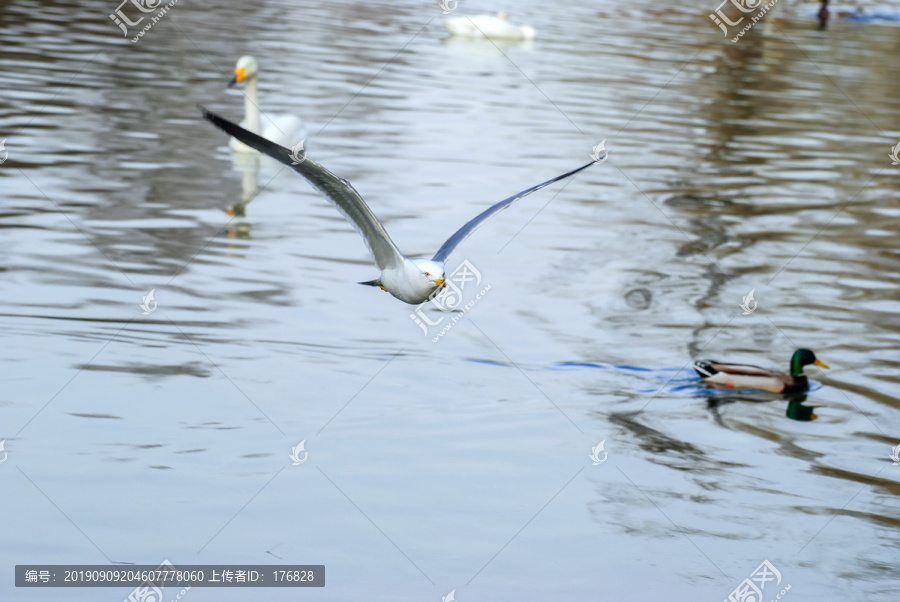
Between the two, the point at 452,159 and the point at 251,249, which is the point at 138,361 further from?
the point at 452,159

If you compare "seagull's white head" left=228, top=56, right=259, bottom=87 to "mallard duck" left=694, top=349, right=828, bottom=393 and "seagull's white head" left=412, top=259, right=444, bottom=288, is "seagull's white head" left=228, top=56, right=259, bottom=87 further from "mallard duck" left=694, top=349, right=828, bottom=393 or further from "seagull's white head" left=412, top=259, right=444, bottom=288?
"seagull's white head" left=412, top=259, right=444, bottom=288

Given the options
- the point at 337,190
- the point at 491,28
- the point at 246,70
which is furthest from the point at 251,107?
the point at 491,28

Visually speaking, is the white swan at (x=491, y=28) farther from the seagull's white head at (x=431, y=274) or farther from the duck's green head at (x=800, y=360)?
the seagull's white head at (x=431, y=274)

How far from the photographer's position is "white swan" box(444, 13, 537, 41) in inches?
1240

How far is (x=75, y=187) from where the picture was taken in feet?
51.2

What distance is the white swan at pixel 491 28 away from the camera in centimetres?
3150

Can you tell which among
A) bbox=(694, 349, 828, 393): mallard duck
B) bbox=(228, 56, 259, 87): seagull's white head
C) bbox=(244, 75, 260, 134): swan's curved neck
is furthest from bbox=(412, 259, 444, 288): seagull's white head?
bbox=(228, 56, 259, 87): seagull's white head

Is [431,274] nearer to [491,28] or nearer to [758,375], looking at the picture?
[758,375]

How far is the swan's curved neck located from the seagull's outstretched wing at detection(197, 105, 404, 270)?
9806 mm

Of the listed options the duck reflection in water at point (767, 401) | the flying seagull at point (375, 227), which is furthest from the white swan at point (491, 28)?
the flying seagull at point (375, 227)

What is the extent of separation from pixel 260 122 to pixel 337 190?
10949 mm

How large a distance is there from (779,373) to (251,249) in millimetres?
6180

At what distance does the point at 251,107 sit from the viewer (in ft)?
56.9

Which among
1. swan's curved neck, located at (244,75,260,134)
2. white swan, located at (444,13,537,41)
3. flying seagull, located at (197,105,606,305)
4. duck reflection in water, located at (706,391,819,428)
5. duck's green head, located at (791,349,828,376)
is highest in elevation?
white swan, located at (444,13,537,41)
